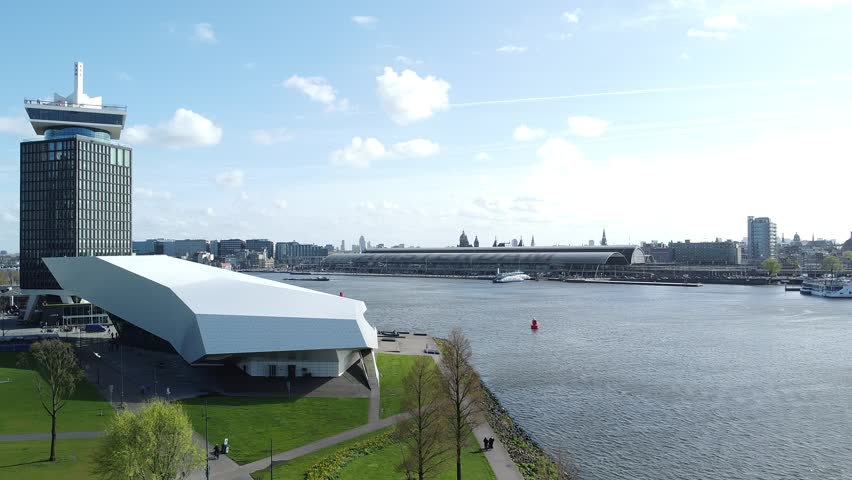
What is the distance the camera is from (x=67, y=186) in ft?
336

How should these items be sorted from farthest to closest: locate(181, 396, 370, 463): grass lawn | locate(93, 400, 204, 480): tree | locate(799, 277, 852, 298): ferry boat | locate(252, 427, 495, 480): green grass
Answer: locate(799, 277, 852, 298): ferry boat → locate(181, 396, 370, 463): grass lawn → locate(252, 427, 495, 480): green grass → locate(93, 400, 204, 480): tree

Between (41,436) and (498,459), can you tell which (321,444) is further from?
(41,436)

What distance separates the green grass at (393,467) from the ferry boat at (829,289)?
478ft

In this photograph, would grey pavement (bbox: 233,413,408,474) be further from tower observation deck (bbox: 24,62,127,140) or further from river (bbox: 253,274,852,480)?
tower observation deck (bbox: 24,62,127,140)

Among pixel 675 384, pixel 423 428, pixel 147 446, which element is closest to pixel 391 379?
pixel 423 428

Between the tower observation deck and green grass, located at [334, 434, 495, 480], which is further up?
the tower observation deck

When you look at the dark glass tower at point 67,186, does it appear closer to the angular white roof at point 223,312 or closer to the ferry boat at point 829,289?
the angular white roof at point 223,312

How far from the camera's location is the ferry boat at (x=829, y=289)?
14688 centimetres

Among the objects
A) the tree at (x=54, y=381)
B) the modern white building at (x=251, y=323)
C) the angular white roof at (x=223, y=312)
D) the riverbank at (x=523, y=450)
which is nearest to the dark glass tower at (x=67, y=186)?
the angular white roof at (x=223, y=312)

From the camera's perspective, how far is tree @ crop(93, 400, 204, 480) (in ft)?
80.1

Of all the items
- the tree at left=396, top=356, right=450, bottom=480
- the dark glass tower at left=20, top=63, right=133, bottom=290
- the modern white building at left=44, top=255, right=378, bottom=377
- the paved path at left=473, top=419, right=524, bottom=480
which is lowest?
the paved path at left=473, top=419, right=524, bottom=480

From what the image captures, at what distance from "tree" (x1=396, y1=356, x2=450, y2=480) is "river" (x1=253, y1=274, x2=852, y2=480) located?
9194mm

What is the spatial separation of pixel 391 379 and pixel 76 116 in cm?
8415

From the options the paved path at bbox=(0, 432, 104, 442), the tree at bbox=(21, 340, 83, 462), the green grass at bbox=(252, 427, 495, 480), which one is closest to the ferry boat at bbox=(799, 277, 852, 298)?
the green grass at bbox=(252, 427, 495, 480)
